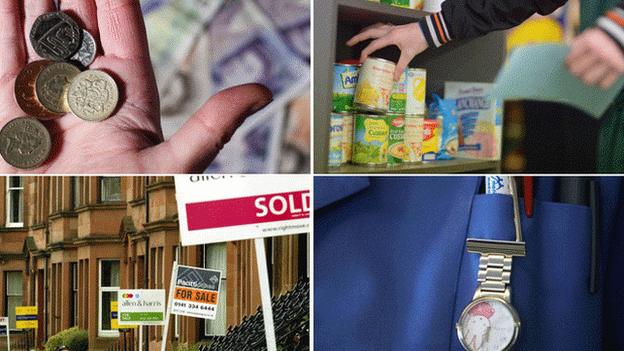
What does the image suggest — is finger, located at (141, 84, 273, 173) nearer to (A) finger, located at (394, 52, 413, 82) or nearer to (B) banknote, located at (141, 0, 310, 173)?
(B) banknote, located at (141, 0, 310, 173)

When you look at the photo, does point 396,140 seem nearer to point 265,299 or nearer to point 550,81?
point 550,81

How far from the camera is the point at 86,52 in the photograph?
7.65 feet

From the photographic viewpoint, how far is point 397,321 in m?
2.36

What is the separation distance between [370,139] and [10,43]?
875 mm

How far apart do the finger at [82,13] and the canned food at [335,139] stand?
59cm

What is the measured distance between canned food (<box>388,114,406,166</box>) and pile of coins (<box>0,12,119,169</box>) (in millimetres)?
654

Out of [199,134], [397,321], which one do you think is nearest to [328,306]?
[397,321]

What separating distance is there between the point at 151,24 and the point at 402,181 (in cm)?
70

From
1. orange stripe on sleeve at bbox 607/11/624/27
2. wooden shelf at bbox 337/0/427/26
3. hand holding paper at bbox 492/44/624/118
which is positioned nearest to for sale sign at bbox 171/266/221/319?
wooden shelf at bbox 337/0/427/26

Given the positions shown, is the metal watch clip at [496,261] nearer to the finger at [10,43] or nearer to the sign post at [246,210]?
the sign post at [246,210]

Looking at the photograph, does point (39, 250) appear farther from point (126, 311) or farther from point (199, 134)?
point (199, 134)

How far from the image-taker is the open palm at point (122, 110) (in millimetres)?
2324

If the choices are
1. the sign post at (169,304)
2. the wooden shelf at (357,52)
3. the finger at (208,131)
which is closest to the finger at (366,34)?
the wooden shelf at (357,52)

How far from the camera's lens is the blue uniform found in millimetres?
2338
